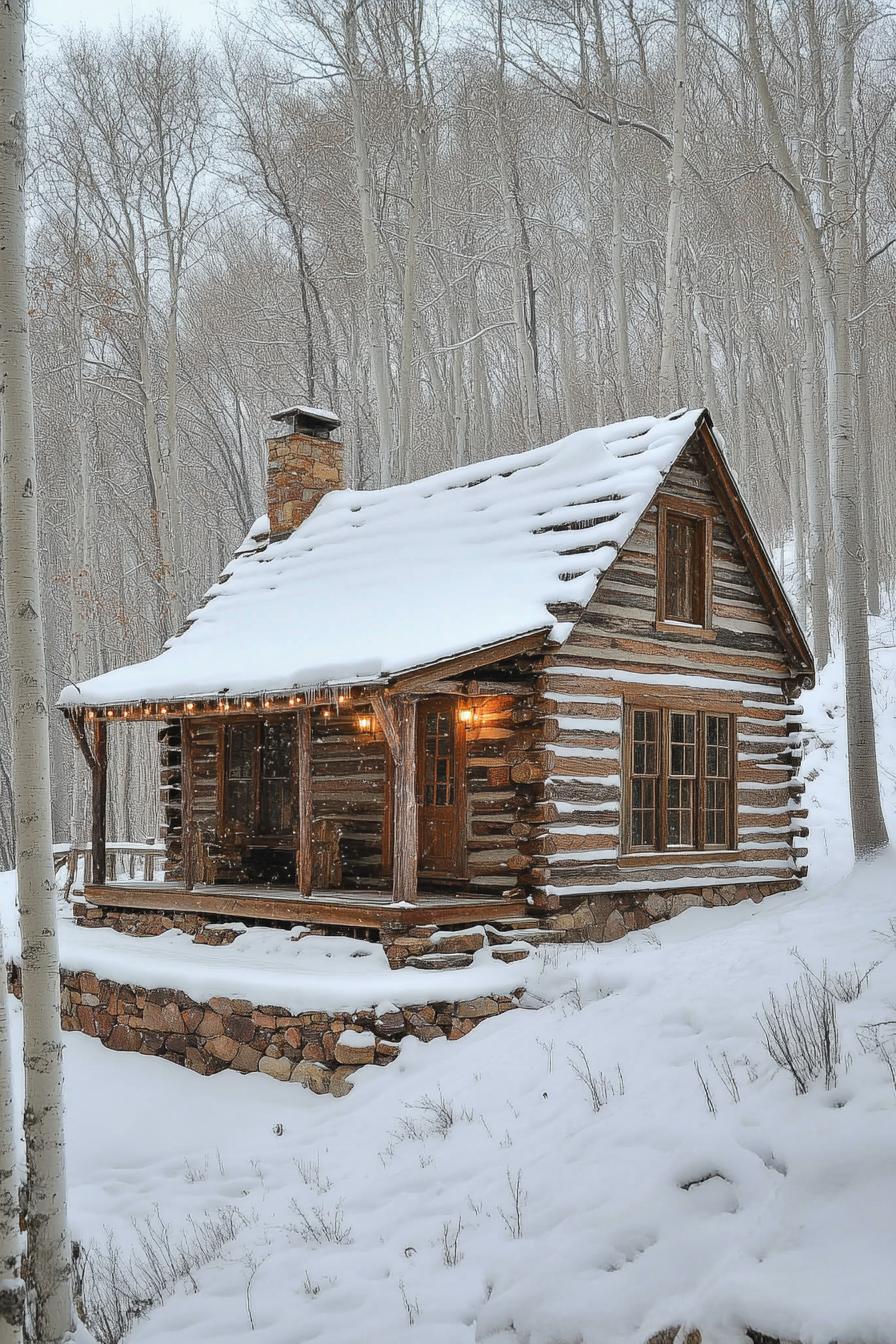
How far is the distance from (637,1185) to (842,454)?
32.5 ft

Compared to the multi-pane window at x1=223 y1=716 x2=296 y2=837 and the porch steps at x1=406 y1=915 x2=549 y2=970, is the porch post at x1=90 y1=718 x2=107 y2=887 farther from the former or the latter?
the porch steps at x1=406 y1=915 x2=549 y2=970

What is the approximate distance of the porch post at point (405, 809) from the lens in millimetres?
10344

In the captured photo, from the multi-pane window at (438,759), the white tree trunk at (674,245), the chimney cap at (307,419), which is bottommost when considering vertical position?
the multi-pane window at (438,759)

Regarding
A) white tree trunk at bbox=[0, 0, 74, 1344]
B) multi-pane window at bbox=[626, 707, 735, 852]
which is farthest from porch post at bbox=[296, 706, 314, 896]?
white tree trunk at bbox=[0, 0, 74, 1344]

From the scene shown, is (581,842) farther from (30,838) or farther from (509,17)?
(509,17)

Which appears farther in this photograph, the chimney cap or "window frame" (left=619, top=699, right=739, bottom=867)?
the chimney cap

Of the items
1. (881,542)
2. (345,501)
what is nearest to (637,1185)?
(345,501)

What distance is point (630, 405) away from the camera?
20625 millimetres

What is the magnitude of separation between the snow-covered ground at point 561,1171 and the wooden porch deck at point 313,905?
2.88 ft

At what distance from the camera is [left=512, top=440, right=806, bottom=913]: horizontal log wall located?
11.4m

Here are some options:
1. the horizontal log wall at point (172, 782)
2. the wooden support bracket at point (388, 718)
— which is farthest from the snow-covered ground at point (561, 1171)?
the horizontal log wall at point (172, 782)

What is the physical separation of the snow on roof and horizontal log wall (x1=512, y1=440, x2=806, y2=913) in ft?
2.23

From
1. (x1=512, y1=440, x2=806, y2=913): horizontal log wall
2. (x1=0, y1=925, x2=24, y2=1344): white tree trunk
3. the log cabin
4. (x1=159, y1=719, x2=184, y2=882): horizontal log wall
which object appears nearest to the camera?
(x1=0, y1=925, x2=24, y2=1344): white tree trunk

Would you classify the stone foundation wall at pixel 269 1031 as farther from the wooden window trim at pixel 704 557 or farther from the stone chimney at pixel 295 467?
the stone chimney at pixel 295 467
